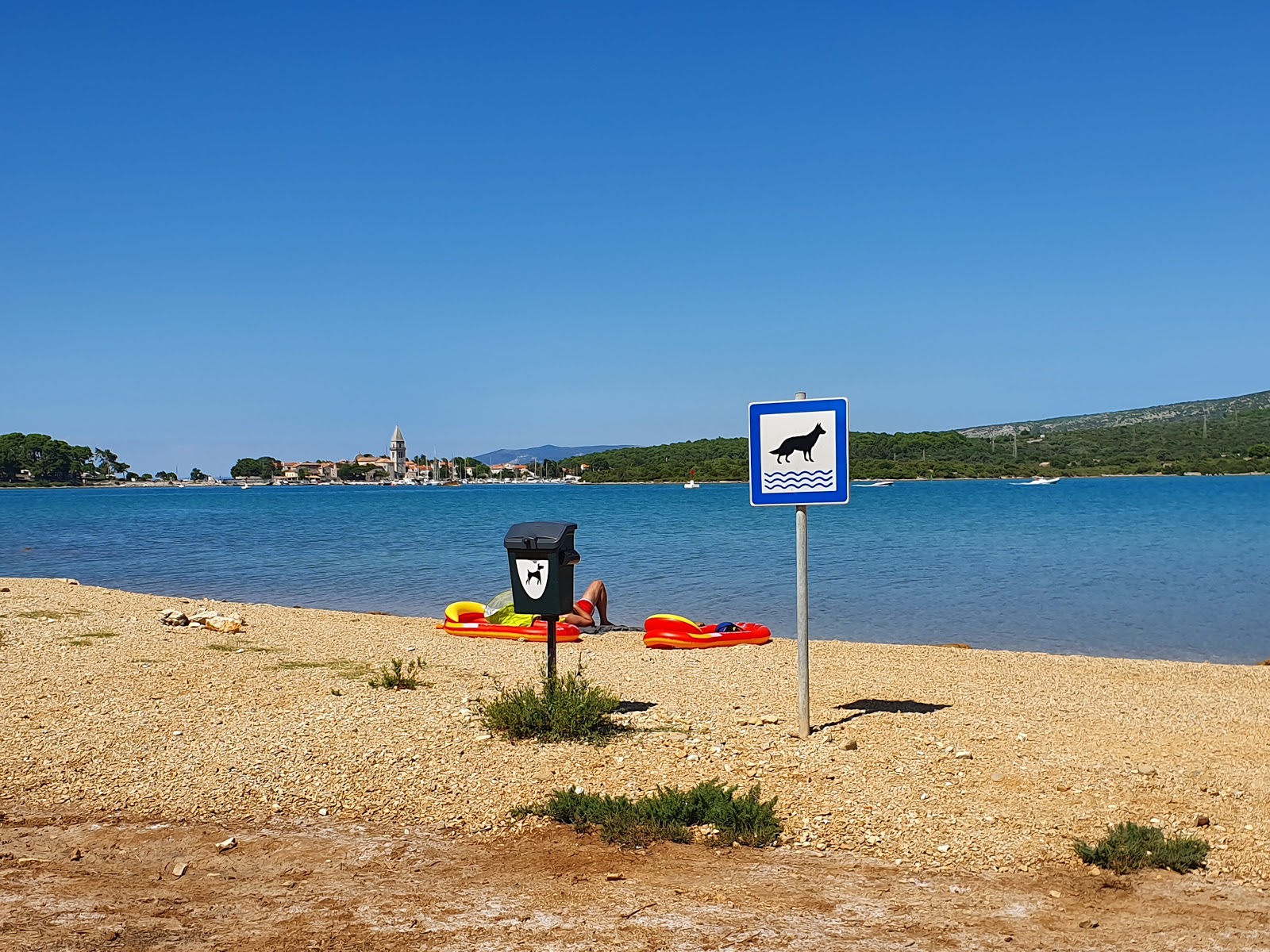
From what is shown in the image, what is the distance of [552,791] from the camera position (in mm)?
5859

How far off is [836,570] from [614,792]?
22581 millimetres

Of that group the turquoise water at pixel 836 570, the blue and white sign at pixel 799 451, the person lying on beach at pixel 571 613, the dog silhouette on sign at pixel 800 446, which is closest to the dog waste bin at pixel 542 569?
the blue and white sign at pixel 799 451

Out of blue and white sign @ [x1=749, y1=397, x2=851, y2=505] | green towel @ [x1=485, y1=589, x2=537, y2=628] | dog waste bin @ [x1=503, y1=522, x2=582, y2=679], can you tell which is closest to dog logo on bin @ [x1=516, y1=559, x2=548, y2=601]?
dog waste bin @ [x1=503, y1=522, x2=582, y2=679]

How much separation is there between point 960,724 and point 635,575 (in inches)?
759

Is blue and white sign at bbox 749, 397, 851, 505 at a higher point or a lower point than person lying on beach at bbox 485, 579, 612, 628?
higher

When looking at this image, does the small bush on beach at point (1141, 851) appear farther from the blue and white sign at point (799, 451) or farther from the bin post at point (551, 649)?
the bin post at point (551, 649)

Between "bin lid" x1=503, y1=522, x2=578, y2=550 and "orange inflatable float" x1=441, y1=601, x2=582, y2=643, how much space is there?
7035mm

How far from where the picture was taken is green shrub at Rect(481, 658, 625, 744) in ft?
22.5

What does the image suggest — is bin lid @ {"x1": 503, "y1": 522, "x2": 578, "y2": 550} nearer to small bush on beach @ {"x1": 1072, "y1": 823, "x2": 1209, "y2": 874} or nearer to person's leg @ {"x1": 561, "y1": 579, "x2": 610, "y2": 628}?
small bush on beach @ {"x1": 1072, "y1": 823, "x2": 1209, "y2": 874}

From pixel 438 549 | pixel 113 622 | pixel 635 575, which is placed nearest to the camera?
pixel 113 622

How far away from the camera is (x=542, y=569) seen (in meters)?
7.11

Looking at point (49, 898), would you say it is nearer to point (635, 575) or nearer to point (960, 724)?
point (960, 724)

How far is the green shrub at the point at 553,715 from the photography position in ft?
22.5

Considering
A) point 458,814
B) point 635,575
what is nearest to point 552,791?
point 458,814
